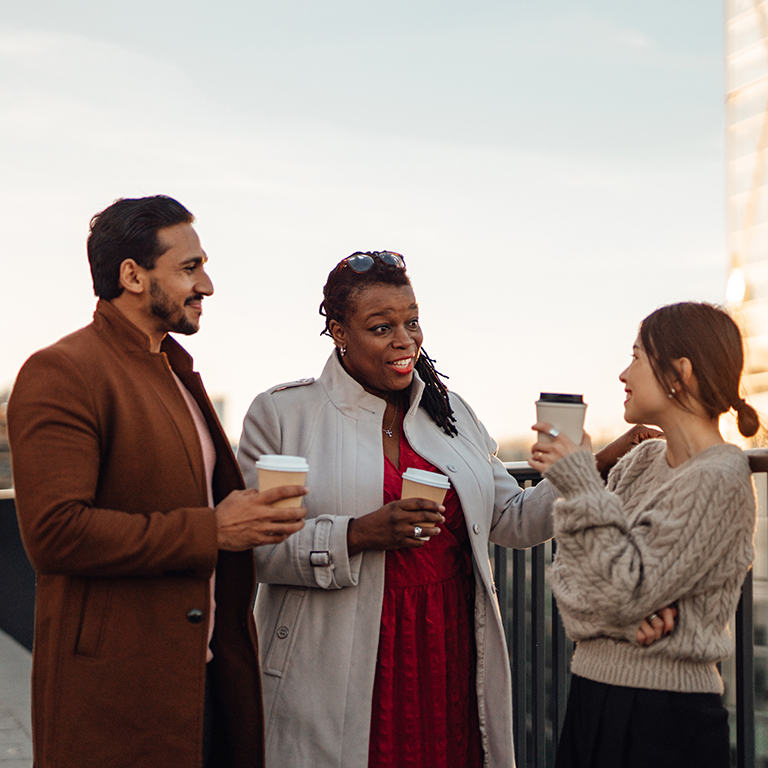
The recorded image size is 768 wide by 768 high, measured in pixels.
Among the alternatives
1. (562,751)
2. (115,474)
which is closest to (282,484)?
(115,474)

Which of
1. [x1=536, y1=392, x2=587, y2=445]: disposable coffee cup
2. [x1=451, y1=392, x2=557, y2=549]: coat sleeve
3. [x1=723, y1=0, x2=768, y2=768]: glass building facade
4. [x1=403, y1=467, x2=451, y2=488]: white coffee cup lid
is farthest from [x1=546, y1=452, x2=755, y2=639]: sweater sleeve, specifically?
[x1=723, y1=0, x2=768, y2=768]: glass building facade

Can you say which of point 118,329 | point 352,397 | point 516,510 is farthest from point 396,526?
point 118,329

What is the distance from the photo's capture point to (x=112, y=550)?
1.85 meters

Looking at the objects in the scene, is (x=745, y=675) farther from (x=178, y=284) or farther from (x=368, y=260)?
(x=178, y=284)

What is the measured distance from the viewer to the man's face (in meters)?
2.14

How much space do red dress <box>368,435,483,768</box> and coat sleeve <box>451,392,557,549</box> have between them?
0.87ft

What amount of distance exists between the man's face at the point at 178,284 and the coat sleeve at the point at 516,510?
1049 millimetres

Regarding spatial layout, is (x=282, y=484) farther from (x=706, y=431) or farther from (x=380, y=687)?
(x=706, y=431)

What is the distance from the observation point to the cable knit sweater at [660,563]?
6.16ft

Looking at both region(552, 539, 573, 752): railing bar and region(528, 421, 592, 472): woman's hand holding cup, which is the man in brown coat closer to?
region(528, 421, 592, 472): woman's hand holding cup

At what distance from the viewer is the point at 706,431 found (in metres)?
2.05

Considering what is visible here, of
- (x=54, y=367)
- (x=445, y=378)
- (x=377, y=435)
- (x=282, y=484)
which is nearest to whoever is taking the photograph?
(x=54, y=367)

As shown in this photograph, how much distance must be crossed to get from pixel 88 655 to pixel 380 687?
0.87m

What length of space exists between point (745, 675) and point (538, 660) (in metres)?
0.84
